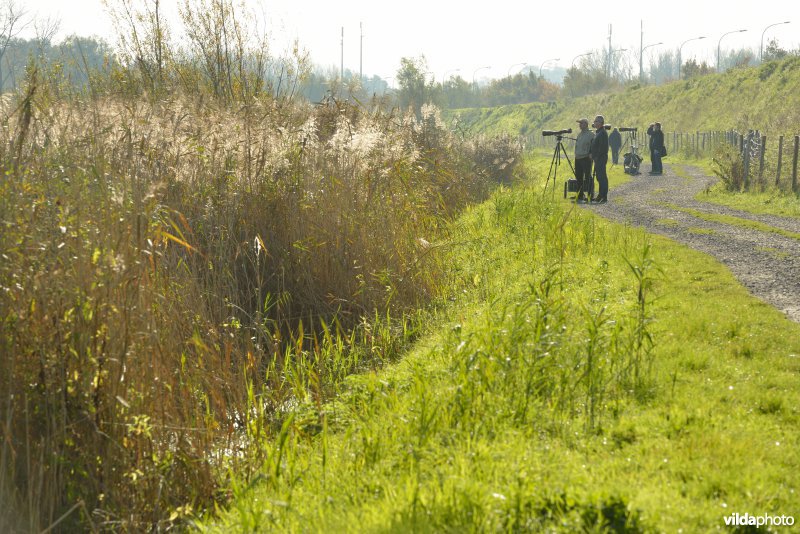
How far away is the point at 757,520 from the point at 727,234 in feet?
30.6

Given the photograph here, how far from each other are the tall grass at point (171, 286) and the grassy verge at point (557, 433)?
57 cm

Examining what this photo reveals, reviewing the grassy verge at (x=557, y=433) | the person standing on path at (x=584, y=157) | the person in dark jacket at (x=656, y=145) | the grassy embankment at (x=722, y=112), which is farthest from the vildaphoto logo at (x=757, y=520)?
the person in dark jacket at (x=656, y=145)

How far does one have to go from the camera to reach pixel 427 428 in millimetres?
4570

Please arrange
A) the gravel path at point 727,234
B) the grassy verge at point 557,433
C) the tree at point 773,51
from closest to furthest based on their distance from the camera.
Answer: the grassy verge at point 557,433 < the gravel path at point 727,234 < the tree at point 773,51

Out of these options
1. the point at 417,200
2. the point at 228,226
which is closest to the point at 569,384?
the point at 228,226

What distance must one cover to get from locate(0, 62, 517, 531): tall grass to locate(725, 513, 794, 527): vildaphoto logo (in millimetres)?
2712

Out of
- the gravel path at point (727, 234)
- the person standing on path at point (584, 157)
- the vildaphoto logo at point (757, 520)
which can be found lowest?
the vildaphoto logo at point (757, 520)

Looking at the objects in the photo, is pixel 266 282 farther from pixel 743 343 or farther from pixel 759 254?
pixel 759 254

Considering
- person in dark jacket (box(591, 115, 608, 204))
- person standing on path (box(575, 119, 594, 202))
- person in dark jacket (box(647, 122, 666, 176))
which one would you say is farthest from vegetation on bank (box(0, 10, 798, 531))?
person in dark jacket (box(647, 122, 666, 176))

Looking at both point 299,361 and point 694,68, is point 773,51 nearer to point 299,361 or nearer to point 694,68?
point 694,68

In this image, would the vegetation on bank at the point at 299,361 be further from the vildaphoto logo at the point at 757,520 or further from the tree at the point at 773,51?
the tree at the point at 773,51

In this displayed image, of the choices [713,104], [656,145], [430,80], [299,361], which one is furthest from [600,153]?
[430,80]

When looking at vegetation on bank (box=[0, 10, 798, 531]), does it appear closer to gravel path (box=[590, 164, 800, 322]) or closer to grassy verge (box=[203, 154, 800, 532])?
grassy verge (box=[203, 154, 800, 532])

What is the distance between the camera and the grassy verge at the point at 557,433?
141 inches
